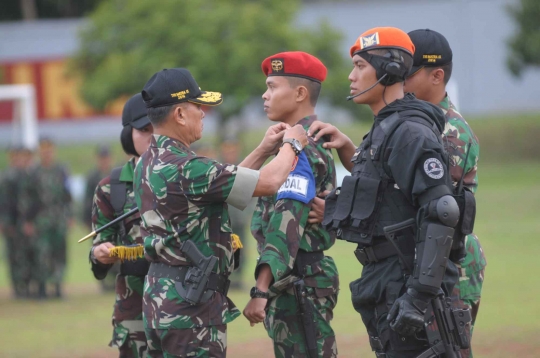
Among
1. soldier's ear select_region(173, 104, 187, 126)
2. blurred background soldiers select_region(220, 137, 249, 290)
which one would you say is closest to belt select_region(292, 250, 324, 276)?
soldier's ear select_region(173, 104, 187, 126)

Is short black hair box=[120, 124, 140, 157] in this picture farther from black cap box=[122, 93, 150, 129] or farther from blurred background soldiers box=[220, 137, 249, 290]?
blurred background soldiers box=[220, 137, 249, 290]

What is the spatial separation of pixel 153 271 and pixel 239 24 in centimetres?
1924

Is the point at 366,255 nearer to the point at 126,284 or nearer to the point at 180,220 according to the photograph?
the point at 180,220

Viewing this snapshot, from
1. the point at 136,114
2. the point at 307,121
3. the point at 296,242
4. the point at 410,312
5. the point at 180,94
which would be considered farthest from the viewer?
the point at 136,114

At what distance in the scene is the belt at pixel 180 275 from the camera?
4.80 m

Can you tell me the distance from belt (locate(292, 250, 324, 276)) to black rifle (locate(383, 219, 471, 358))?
0.89 m

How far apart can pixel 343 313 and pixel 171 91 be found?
7.17 m

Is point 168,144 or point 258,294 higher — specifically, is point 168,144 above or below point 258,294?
above

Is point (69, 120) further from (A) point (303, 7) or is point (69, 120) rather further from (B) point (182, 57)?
(B) point (182, 57)

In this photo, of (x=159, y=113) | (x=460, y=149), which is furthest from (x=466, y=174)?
(x=159, y=113)

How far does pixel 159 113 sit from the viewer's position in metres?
4.95

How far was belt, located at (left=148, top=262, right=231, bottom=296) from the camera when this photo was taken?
4.80 metres

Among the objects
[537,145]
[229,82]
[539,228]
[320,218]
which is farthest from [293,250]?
[537,145]

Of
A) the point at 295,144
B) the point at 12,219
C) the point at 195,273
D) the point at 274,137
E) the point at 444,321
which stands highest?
the point at 12,219
